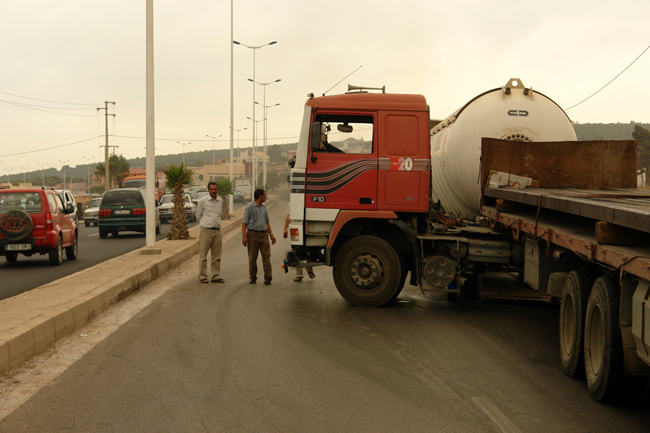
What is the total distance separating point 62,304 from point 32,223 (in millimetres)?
7118

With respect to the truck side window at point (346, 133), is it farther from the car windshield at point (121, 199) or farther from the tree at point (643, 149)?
the tree at point (643, 149)

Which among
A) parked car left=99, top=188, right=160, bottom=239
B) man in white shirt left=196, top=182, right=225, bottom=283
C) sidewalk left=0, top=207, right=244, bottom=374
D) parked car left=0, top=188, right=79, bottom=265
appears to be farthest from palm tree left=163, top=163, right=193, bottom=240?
man in white shirt left=196, top=182, right=225, bottom=283

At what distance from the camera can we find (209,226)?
1303cm

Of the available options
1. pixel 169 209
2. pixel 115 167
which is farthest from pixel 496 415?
pixel 115 167

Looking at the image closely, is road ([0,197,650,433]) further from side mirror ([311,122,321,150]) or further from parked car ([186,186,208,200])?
parked car ([186,186,208,200])

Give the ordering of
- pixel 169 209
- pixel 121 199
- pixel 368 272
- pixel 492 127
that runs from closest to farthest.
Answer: pixel 368 272 → pixel 492 127 → pixel 121 199 → pixel 169 209

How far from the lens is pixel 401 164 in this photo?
33.3ft

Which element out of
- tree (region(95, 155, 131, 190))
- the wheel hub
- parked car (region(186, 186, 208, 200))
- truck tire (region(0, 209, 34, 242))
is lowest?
the wheel hub

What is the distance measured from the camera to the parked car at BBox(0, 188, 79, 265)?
14969 mm

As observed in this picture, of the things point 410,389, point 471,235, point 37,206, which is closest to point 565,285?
point 410,389

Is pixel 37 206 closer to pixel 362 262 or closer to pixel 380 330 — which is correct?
pixel 362 262

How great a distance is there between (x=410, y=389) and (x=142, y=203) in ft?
73.4

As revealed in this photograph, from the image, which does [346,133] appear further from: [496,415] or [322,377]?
[496,415]

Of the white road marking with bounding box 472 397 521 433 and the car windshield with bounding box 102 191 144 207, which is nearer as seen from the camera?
the white road marking with bounding box 472 397 521 433
